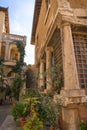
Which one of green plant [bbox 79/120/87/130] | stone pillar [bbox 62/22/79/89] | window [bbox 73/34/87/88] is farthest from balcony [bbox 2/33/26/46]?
green plant [bbox 79/120/87/130]

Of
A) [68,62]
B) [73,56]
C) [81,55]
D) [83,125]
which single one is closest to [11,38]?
[81,55]

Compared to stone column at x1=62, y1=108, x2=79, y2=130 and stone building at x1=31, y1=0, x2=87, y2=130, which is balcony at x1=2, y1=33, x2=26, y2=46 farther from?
stone column at x1=62, y1=108, x2=79, y2=130

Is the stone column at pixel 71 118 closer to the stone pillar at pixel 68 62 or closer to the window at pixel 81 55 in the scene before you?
the stone pillar at pixel 68 62

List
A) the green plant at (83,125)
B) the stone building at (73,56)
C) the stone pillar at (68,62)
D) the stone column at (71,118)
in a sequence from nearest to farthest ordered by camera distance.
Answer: the green plant at (83,125) → the stone column at (71,118) → the stone building at (73,56) → the stone pillar at (68,62)

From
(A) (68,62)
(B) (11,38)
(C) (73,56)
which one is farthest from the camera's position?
(B) (11,38)

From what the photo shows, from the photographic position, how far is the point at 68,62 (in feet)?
16.6

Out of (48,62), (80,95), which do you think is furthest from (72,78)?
(48,62)

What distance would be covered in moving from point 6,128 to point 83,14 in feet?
19.5

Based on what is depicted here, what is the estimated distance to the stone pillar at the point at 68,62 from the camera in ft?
15.7

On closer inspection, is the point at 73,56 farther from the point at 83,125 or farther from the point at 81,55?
the point at 83,125

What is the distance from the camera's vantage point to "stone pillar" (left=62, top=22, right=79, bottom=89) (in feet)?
15.7

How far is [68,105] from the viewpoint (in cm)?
446

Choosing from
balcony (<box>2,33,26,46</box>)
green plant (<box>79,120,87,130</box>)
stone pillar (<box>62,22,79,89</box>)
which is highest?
balcony (<box>2,33,26,46</box>)

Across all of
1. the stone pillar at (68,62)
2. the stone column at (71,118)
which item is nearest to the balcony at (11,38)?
the stone pillar at (68,62)
